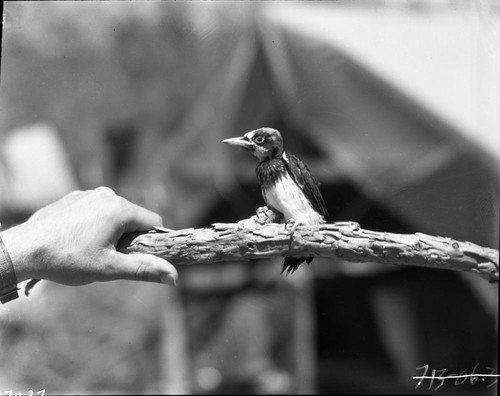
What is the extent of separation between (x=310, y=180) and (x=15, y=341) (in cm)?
94

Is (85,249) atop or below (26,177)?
below

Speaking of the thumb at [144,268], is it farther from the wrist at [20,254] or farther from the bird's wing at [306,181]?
the bird's wing at [306,181]

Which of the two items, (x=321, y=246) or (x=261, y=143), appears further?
(x=261, y=143)

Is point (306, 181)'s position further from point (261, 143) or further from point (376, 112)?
point (376, 112)

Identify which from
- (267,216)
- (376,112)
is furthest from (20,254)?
(376,112)

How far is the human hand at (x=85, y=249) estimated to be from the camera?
1194 mm

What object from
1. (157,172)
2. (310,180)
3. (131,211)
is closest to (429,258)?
(310,180)

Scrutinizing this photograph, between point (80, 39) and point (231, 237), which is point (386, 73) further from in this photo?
point (80, 39)

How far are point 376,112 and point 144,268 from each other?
21.9 inches

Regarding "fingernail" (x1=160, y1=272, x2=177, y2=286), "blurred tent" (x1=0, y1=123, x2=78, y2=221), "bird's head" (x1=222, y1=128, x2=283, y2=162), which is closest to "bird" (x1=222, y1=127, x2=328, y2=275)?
"bird's head" (x1=222, y1=128, x2=283, y2=162)

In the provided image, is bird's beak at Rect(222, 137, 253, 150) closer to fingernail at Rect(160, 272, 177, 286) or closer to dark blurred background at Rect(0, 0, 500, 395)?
dark blurred background at Rect(0, 0, 500, 395)

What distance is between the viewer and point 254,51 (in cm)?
175

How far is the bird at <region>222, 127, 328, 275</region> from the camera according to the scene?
1.20 m

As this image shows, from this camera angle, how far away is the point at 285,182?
1.24 meters
